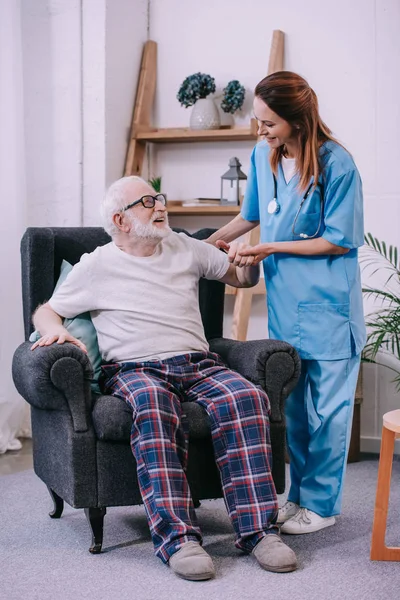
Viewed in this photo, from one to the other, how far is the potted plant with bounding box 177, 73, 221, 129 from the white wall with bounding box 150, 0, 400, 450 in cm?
14

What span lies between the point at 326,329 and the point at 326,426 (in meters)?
0.29

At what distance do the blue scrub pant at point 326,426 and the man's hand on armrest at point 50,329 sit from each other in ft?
2.25

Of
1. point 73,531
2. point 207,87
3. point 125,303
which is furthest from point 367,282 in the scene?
point 73,531

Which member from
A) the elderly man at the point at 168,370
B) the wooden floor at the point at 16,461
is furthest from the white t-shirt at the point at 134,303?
the wooden floor at the point at 16,461

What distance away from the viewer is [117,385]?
2316mm

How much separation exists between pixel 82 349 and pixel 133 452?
320mm

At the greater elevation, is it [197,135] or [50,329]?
[197,135]

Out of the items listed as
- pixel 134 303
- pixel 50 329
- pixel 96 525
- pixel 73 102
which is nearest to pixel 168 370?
pixel 134 303

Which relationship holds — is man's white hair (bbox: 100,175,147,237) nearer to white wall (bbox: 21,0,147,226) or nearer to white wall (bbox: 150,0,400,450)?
white wall (bbox: 21,0,147,226)

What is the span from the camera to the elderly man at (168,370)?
2115 millimetres

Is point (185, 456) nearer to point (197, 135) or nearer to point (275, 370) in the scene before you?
point (275, 370)

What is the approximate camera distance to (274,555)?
6.88 feet

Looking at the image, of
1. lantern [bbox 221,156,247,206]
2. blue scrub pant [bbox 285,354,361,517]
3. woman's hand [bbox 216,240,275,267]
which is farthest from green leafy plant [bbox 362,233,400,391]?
woman's hand [bbox 216,240,275,267]

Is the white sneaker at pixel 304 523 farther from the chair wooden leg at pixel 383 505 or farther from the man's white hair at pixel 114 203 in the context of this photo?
the man's white hair at pixel 114 203
